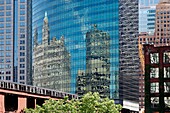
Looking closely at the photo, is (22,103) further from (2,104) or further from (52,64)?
(52,64)

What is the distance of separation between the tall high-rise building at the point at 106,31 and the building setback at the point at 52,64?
96.0 inches

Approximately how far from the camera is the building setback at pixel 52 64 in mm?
178625

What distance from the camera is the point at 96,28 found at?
17388 centimetres

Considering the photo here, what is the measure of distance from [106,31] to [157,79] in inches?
2937

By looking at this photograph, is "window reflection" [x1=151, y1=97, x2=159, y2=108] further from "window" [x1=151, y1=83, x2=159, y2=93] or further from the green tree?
the green tree

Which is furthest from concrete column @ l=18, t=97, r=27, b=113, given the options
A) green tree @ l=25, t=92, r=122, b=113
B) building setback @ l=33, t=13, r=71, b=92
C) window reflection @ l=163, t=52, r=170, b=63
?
building setback @ l=33, t=13, r=71, b=92

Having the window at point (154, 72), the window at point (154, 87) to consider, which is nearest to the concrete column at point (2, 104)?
the window at point (154, 87)

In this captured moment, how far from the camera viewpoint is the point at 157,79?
98938mm

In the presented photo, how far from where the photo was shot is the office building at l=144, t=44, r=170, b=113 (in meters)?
96.9

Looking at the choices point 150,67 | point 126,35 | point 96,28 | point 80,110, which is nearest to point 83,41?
point 96,28

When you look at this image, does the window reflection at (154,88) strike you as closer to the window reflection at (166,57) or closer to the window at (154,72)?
the window at (154,72)

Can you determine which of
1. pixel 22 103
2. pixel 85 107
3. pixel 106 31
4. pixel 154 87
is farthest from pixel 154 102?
pixel 106 31

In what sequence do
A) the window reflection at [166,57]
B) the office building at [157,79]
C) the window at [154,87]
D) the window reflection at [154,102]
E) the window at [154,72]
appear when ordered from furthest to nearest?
1. the window reflection at [166,57]
2. the window at [154,72]
3. the window at [154,87]
4. the window reflection at [154,102]
5. the office building at [157,79]

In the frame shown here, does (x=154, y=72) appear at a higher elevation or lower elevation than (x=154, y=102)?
higher
